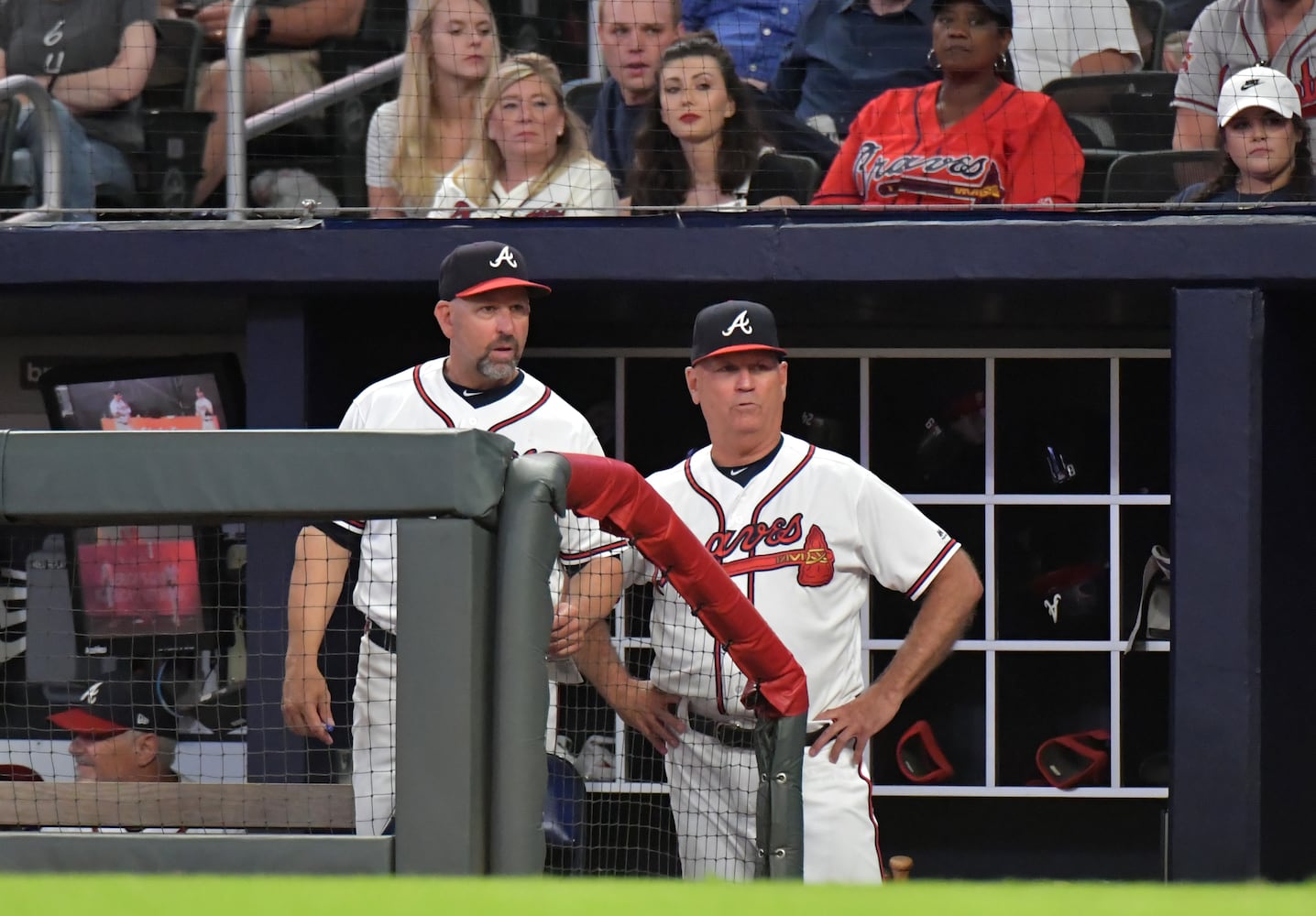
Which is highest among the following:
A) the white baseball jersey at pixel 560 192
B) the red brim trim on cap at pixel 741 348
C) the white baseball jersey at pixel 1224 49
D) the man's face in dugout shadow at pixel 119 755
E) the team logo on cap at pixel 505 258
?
the white baseball jersey at pixel 1224 49

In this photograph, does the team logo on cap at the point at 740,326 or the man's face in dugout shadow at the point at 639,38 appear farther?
the man's face in dugout shadow at the point at 639,38

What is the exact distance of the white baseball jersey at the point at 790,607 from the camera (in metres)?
3.72

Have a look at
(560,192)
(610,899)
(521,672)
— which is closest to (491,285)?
(560,192)

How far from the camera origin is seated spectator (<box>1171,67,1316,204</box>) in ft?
16.9

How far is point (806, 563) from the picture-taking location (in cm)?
381

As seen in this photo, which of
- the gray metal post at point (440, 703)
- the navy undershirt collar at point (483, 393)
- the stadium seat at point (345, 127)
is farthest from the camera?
the stadium seat at point (345, 127)

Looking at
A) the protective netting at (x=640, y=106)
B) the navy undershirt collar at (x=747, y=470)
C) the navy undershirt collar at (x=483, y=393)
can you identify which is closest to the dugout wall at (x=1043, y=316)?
the protective netting at (x=640, y=106)

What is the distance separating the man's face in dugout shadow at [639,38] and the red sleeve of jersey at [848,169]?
0.67 metres

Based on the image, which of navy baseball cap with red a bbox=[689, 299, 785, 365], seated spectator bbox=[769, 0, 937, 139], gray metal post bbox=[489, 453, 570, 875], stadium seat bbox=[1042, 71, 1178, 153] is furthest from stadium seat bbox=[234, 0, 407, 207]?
gray metal post bbox=[489, 453, 570, 875]

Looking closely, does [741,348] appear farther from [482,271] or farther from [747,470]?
[482,271]

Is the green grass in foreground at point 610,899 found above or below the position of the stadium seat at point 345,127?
below

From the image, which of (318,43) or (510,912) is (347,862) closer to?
(510,912)

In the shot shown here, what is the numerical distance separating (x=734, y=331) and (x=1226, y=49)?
2696 mm

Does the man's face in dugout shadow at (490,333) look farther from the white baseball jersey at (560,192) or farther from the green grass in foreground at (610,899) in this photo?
the green grass in foreground at (610,899)
